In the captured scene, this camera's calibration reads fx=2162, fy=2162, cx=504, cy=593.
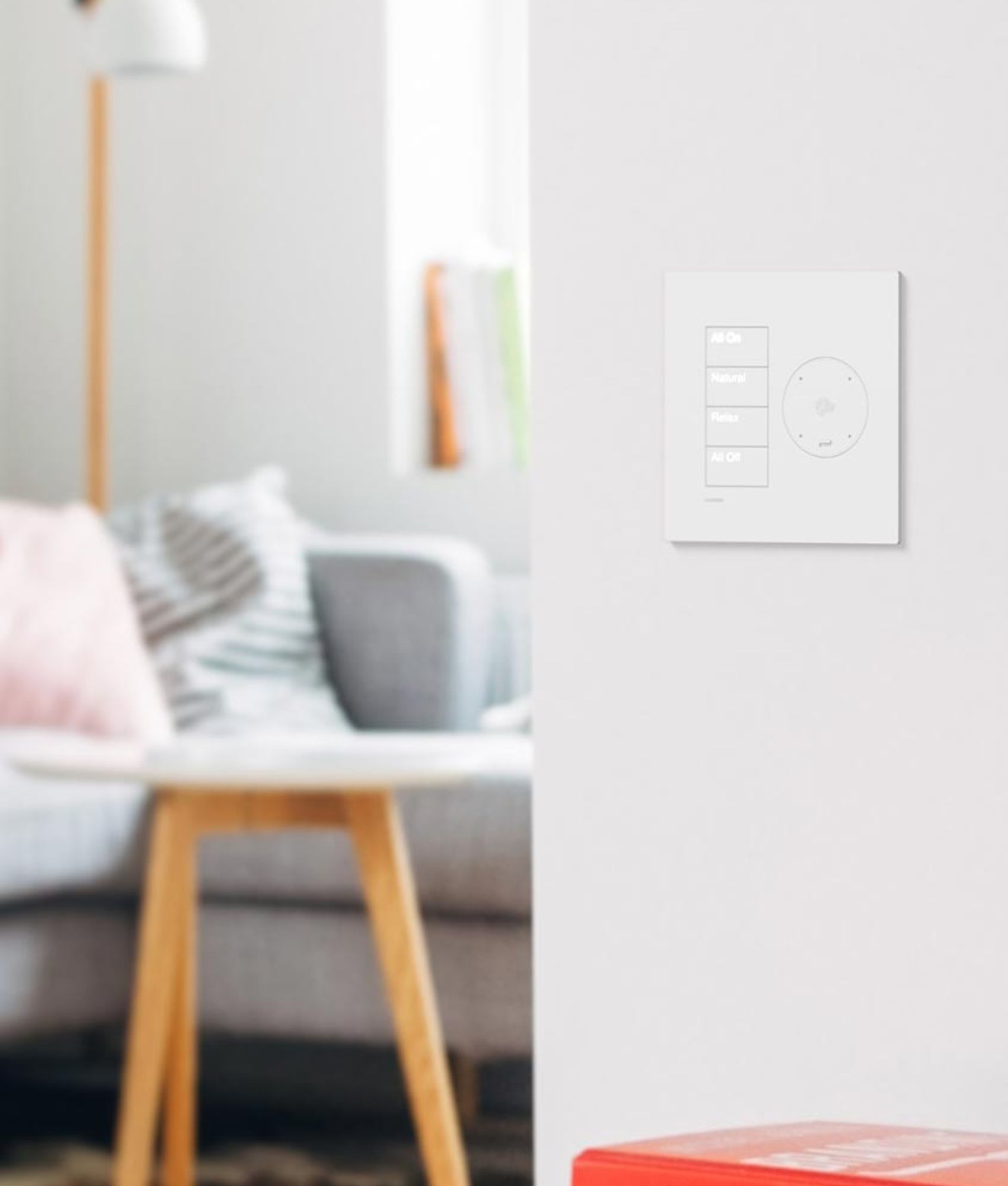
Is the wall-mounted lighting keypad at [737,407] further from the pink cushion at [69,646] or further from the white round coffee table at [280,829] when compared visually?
the pink cushion at [69,646]

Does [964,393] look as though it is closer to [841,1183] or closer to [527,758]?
[841,1183]

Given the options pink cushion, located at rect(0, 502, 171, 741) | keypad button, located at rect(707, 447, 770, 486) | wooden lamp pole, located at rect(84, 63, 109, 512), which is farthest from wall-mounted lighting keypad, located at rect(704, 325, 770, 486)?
wooden lamp pole, located at rect(84, 63, 109, 512)

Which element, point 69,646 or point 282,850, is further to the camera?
point 69,646

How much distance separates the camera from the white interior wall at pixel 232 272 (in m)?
3.41

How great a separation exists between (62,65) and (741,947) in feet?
10.7

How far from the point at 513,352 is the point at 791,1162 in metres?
2.83

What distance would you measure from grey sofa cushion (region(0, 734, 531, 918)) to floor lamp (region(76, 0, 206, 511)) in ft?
3.79

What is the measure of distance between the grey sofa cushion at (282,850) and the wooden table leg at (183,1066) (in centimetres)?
8

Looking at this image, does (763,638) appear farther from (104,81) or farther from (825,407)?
(104,81)

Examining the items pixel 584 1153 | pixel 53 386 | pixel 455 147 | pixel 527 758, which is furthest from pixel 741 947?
pixel 53 386

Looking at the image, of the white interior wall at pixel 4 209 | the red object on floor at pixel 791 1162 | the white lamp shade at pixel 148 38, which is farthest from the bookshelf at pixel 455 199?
the red object on floor at pixel 791 1162

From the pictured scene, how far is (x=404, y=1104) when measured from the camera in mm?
2652

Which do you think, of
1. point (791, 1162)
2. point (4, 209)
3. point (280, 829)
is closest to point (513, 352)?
point (4, 209)

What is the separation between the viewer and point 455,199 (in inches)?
138
